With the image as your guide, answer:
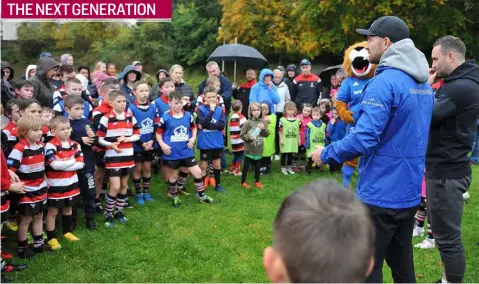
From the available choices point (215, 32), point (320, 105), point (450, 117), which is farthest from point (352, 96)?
point (215, 32)

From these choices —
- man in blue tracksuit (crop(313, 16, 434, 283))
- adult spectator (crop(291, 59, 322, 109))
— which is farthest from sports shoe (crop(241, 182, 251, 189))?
man in blue tracksuit (crop(313, 16, 434, 283))

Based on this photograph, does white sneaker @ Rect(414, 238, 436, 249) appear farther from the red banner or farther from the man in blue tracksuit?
the red banner

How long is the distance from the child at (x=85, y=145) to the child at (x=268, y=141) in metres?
3.62

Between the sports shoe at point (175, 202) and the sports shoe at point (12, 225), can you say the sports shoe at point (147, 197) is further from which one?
the sports shoe at point (12, 225)

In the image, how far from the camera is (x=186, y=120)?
21.9 feet

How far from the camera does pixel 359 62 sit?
5.53 m

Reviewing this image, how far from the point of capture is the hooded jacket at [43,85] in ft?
21.1

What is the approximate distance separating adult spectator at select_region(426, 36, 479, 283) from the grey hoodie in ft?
2.01

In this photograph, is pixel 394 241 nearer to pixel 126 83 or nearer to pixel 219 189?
pixel 219 189

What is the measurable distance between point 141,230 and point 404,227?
3506 mm

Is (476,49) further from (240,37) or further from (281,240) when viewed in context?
(281,240)

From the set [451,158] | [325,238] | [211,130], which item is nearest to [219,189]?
[211,130]

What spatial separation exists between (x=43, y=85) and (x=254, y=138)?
333 centimetres

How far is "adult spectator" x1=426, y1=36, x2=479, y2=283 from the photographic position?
11.7ft
